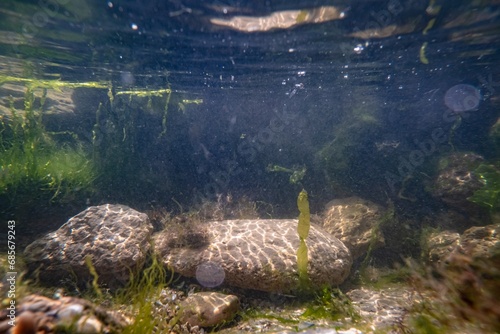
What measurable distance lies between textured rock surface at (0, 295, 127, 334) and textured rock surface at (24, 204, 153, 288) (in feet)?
10.3

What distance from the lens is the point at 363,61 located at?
14.8 m

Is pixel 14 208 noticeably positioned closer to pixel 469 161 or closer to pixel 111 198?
pixel 111 198

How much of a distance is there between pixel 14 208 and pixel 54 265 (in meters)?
3.47

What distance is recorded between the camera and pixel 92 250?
6672mm

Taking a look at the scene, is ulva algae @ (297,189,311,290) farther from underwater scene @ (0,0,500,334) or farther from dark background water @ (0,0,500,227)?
dark background water @ (0,0,500,227)

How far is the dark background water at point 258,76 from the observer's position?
9.84 metres

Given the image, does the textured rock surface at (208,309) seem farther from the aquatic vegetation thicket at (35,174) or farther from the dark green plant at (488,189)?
the dark green plant at (488,189)

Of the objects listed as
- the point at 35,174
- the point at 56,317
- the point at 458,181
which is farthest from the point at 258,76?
the point at 56,317

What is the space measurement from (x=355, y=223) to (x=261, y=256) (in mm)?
4598

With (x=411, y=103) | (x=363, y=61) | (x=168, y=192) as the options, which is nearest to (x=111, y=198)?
(x=168, y=192)

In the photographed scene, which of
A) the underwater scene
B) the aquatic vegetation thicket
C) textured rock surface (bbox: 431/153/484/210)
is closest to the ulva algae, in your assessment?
the underwater scene

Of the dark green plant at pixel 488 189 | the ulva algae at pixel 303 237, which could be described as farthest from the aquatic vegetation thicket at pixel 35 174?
the dark green plant at pixel 488 189

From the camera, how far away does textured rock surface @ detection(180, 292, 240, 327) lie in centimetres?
537

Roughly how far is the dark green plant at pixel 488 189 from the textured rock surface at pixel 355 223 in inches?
130
